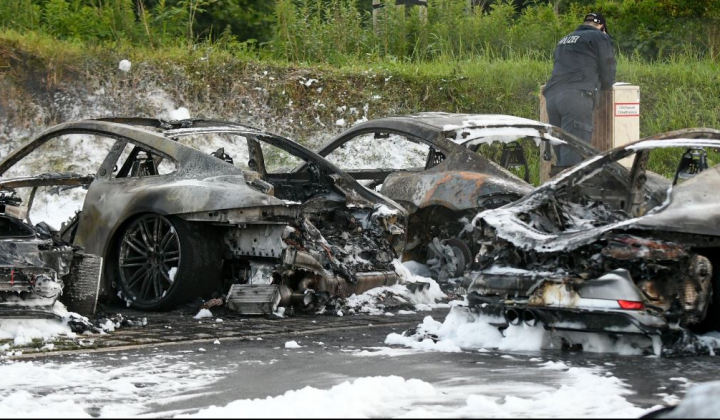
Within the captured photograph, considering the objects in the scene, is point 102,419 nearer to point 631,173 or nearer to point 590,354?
point 590,354

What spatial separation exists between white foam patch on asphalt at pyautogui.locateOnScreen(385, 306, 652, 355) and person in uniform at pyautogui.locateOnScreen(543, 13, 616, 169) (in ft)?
22.8

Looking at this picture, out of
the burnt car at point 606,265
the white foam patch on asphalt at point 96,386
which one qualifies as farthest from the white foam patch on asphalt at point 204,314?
the burnt car at point 606,265

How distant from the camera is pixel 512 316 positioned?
848cm

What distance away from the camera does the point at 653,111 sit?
19.7 meters

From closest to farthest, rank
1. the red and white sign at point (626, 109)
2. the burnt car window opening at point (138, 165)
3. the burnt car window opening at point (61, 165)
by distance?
the burnt car window opening at point (138, 165)
the red and white sign at point (626, 109)
the burnt car window opening at point (61, 165)

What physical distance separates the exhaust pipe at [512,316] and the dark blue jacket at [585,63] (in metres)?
7.51

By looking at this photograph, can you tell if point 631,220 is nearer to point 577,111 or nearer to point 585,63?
point 577,111

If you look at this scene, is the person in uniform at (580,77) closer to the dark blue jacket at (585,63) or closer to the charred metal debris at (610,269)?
the dark blue jacket at (585,63)

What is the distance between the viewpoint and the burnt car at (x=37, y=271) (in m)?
8.88

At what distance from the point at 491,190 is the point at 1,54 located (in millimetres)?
10155

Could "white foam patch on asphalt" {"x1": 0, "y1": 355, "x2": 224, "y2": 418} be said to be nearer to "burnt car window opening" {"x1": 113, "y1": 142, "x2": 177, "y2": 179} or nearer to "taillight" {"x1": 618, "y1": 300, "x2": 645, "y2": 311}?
"taillight" {"x1": 618, "y1": 300, "x2": 645, "y2": 311}

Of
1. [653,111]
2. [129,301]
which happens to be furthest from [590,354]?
[653,111]

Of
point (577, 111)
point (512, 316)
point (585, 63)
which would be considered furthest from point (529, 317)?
point (585, 63)

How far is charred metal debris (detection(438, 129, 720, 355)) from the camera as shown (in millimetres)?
7957
